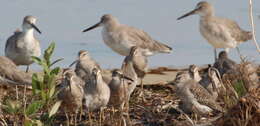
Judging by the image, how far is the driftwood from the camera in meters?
11.5

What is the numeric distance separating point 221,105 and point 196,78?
47.8 inches

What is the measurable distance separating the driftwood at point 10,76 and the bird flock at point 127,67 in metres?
0.74

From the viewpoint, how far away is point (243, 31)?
50.0ft

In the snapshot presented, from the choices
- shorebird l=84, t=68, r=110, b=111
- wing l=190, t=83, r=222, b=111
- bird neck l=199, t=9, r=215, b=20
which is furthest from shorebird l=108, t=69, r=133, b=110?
bird neck l=199, t=9, r=215, b=20

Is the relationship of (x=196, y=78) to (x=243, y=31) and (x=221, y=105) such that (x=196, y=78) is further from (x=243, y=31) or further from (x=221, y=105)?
(x=243, y=31)

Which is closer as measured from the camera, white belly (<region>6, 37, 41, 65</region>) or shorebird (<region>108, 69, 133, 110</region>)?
shorebird (<region>108, 69, 133, 110</region>)

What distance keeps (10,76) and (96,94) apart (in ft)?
9.31

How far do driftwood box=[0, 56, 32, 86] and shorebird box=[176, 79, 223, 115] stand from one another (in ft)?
9.24

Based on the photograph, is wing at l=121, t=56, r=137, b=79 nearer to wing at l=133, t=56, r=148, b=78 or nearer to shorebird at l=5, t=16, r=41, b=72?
wing at l=133, t=56, r=148, b=78

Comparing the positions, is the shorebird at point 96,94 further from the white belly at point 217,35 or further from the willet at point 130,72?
the white belly at point 217,35

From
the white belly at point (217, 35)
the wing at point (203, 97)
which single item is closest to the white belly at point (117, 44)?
the white belly at point (217, 35)

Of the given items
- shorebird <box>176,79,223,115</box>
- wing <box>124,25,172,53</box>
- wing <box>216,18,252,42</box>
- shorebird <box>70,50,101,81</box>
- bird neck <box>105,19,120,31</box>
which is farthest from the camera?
wing <box>216,18,252,42</box>

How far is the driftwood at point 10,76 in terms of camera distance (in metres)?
11.5

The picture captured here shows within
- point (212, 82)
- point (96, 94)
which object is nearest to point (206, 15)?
point (212, 82)
